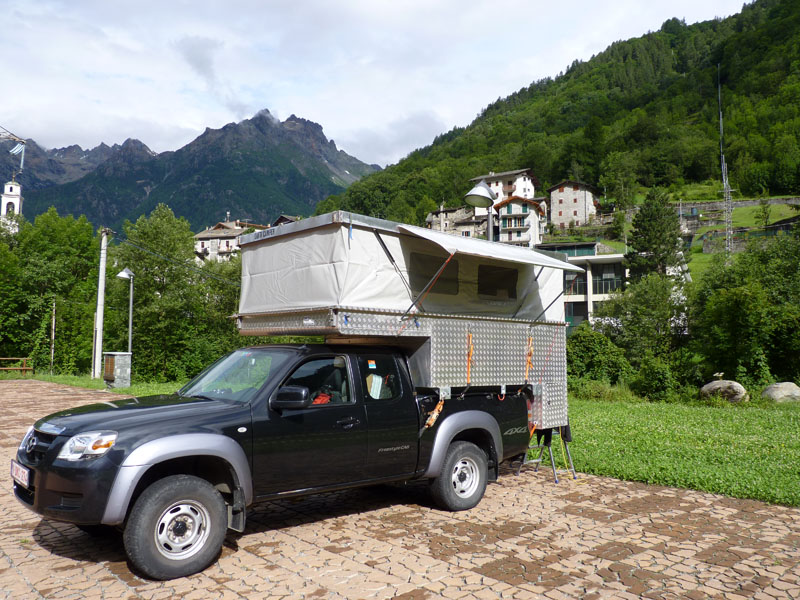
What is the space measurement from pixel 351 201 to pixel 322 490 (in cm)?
11690

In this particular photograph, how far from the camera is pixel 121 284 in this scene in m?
45.2

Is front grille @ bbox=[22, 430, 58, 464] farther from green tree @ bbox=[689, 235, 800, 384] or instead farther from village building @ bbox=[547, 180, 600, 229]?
village building @ bbox=[547, 180, 600, 229]

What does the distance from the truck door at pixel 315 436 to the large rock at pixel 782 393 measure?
64.1ft

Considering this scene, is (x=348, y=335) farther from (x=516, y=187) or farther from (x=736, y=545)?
(x=516, y=187)

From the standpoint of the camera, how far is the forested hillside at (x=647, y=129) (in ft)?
368

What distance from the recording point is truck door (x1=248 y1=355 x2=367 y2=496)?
528 cm

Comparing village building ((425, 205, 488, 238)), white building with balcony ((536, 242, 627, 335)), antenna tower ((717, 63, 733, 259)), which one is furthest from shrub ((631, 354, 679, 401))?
village building ((425, 205, 488, 238))

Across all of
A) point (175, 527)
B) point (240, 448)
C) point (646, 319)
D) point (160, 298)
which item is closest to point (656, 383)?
point (646, 319)

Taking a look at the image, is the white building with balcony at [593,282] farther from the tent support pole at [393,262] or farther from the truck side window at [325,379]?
the truck side window at [325,379]

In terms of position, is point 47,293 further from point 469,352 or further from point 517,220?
point 517,220

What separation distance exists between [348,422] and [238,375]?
4.05 ft

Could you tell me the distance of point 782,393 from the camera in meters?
20.5

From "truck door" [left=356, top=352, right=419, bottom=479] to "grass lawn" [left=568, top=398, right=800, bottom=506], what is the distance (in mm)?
3944

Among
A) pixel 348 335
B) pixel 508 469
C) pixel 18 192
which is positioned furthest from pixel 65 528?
pixel 18 192
